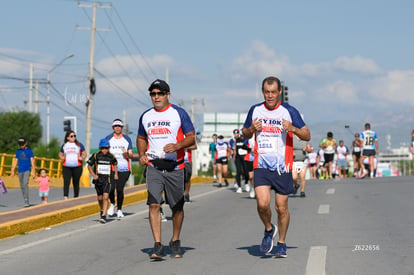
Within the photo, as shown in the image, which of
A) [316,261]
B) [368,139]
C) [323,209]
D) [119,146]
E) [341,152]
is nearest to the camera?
[316,261]

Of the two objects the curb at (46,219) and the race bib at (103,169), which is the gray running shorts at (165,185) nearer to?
the curb at (46,219)

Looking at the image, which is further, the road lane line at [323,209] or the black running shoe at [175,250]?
the road lane line at [323,209]

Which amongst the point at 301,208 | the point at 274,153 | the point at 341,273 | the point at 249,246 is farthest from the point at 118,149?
the point at 341,273

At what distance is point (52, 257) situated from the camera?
9.57 meters

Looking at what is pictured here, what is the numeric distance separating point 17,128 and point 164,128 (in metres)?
71.8

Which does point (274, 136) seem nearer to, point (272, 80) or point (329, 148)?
point (272, 80)

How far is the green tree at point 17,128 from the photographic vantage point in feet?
257

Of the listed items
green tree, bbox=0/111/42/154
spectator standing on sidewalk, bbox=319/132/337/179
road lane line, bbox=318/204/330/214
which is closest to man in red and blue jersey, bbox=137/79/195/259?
road lane line, bbox=318/204/330/214

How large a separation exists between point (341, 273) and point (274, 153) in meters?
1.65

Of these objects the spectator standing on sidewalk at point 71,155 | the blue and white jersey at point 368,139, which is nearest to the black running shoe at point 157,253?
the spectator standing on sidewalk at point 71,155

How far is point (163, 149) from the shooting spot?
8961 millimetres

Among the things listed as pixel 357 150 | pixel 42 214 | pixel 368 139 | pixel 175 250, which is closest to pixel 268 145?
pixel 175 250

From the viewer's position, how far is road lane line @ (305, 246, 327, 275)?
25.5ft

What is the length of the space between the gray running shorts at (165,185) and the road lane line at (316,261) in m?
1.62
